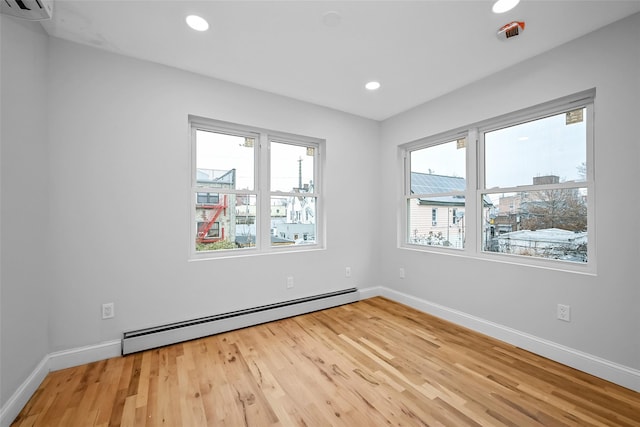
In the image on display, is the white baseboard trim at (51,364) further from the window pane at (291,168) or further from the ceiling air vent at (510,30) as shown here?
the ceiling air vent at (510,30)

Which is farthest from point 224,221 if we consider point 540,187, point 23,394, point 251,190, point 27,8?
point 540,187

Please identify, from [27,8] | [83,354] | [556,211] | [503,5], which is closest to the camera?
[27,8]

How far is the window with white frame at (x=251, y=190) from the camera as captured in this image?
288 cm

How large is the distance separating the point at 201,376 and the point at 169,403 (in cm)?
30

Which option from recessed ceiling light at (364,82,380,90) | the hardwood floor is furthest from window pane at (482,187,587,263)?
recessed ceiling light at (364,82,380,90)

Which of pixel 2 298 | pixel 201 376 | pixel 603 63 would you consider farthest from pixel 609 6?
pixel 2 298

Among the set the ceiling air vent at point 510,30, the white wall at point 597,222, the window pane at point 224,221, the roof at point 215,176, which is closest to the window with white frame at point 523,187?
the white wall at point 597,222

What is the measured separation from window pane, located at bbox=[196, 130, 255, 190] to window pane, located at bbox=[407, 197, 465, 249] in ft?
7.32

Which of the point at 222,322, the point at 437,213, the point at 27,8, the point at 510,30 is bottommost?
the point at 222,322

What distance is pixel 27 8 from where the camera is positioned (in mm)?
1559

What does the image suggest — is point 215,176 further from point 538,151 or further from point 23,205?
point 538,151

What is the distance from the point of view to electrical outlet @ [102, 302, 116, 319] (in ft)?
7.50

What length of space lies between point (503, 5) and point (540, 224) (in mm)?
1858

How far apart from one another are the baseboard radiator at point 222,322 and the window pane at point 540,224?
6.41 ft
